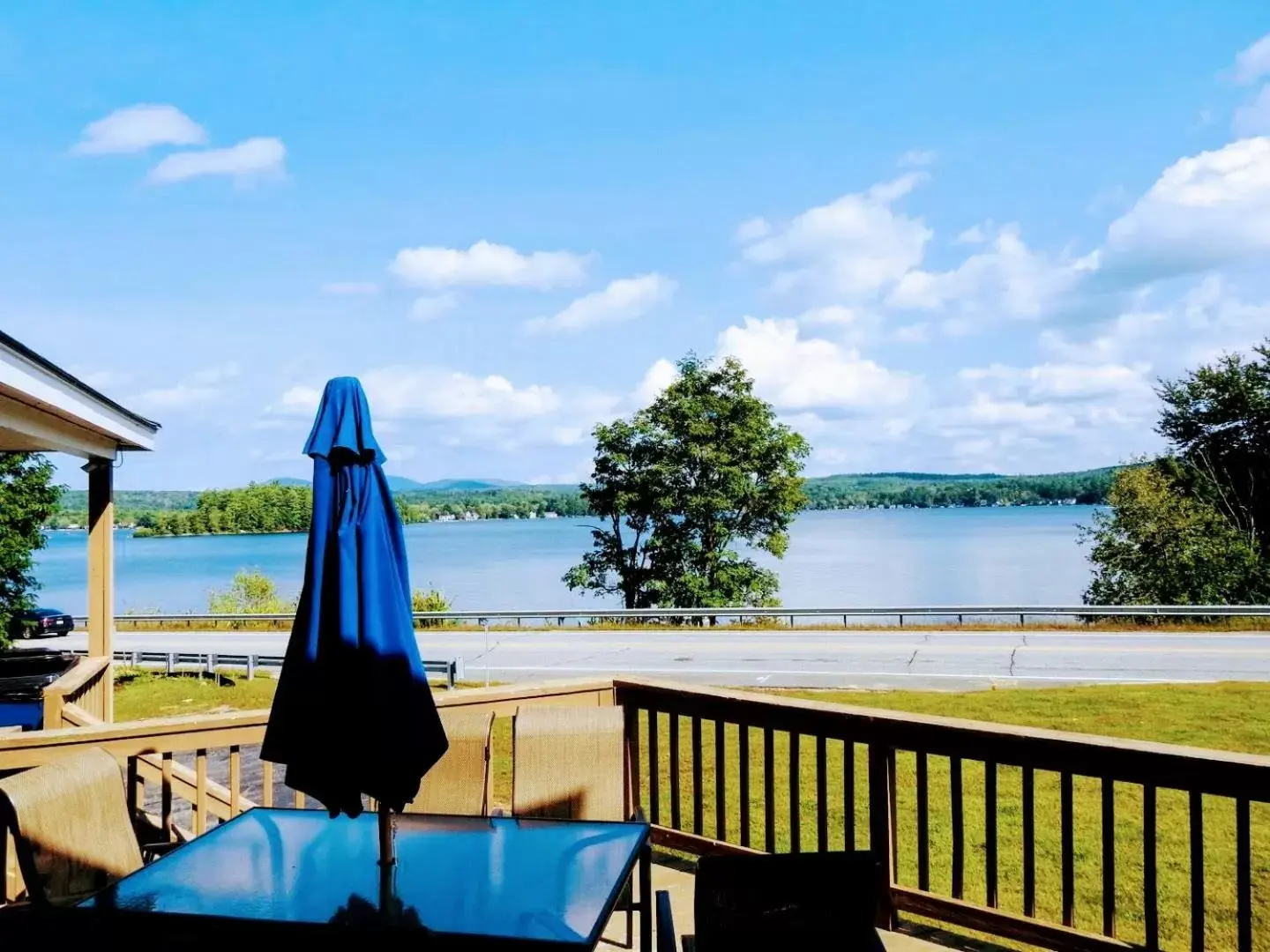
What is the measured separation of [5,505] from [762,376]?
2125cm

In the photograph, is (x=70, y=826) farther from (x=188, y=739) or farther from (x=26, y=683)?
(x=26, y=683)

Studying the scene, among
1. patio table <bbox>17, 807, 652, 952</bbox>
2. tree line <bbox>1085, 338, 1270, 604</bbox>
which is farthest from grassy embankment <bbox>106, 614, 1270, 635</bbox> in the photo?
patio table <bbox>17, 807, 652, 952</bbox>

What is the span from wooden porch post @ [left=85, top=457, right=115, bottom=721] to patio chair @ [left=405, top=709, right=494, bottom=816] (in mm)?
4454

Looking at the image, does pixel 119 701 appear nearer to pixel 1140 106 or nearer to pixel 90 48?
pixel 90 48

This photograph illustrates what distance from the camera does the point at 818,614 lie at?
80.7 ft

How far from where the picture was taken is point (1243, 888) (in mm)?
2941

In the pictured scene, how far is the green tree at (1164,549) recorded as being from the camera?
24.7 m

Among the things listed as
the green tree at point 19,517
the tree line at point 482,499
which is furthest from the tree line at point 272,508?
the green tree at point 19,517

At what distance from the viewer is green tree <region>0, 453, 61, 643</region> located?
17344 mm

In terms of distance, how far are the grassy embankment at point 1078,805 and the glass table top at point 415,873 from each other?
3.36 meters

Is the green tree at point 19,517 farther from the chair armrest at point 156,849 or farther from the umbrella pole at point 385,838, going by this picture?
the umbrella pole at point 385,838

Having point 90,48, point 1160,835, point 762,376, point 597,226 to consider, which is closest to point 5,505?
point 90,48

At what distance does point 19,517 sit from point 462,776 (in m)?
17.1

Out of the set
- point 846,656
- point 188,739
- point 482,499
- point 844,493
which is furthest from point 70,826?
point 844,493
